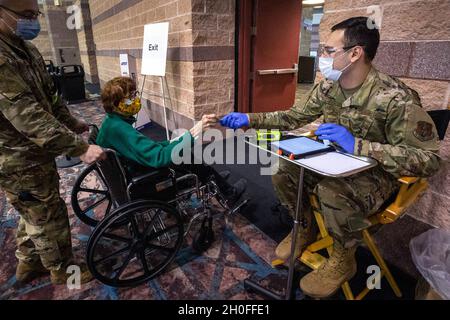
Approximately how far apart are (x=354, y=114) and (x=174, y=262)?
1.34 m

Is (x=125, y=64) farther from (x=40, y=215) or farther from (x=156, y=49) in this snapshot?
(x=40, y=215)

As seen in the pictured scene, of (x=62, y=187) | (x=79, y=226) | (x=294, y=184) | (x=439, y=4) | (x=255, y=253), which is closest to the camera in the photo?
(x=439, y=4)

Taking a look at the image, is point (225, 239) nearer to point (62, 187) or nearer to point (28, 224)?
point (28, 224)

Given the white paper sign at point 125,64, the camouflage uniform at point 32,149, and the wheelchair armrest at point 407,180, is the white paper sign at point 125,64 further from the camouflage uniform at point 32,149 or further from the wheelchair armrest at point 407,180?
the wheelchair armrest at point 407,180

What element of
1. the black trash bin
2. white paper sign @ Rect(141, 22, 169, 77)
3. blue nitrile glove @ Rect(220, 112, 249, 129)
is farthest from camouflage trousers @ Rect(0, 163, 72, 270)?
the black trash bin

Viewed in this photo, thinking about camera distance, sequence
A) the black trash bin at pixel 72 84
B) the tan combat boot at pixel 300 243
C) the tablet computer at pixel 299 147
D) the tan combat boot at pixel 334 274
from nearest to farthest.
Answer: the tablet computer at pixel 299 147, the tan combat boot at pixel 334 274, the tan combat boot at pixel 300 243, the black trash bin at pixel 72 84

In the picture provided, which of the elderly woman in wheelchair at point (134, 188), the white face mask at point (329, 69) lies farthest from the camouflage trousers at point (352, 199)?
the elderly woman in wheelchair at point (134, 188)

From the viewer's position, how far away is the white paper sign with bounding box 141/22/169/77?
329 cm

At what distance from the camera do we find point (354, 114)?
1442 millimetres

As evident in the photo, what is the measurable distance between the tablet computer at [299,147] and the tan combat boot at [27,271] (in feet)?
4.92

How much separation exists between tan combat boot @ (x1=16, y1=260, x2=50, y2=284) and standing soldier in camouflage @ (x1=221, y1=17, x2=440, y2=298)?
148 cm

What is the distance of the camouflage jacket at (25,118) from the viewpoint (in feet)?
3.76

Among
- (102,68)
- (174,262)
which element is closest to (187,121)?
(174,262)

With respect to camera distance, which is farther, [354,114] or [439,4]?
[354,114]
